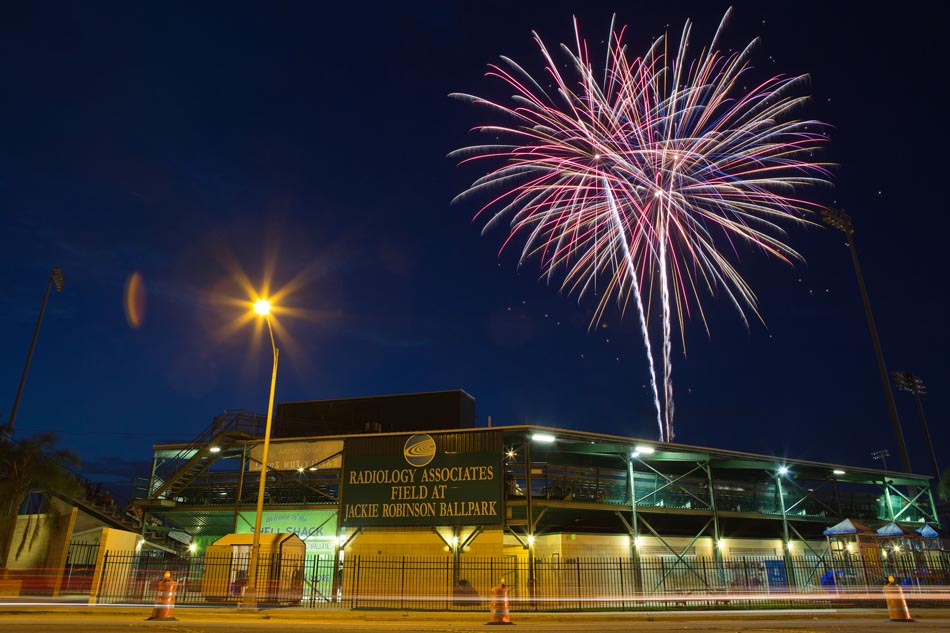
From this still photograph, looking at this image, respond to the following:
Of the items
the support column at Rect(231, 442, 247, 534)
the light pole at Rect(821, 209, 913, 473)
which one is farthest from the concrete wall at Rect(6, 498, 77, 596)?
the light pole at Rect(821, 209, 913, 473)

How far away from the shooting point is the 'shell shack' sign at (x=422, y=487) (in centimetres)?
2880

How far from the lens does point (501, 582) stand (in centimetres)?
2753

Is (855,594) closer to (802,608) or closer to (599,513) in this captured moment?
(802,608)

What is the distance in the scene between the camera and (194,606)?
23.4 metres

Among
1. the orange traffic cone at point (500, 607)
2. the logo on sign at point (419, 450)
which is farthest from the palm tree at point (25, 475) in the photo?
the orange traffic cone at point (500, 607)

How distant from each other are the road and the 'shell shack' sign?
7408 mm

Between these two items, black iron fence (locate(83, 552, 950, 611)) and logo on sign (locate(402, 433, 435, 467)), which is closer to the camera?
black iron fence (locate(83, 552, 950, 611))

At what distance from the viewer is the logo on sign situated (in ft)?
98.8

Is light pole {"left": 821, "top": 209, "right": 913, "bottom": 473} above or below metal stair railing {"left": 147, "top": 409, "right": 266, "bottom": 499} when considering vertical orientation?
above

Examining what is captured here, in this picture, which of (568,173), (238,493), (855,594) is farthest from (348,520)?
(855,594)

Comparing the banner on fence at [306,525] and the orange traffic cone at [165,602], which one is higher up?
the banner on fence at [306,525]

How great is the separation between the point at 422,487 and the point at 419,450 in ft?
5.39

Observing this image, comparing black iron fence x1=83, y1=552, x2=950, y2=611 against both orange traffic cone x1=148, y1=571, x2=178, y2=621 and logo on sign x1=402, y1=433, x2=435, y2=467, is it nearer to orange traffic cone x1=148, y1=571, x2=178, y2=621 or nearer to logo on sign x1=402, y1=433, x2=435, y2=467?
orange traffic cone x1=148, y1=571, x2=178, y2=621

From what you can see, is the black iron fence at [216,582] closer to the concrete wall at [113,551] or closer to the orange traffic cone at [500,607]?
the concrete wall at [113,551]
